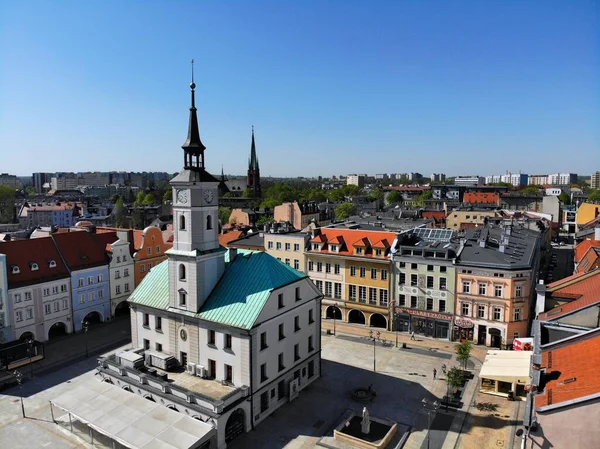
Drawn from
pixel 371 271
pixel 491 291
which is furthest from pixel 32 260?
pixel 491 291

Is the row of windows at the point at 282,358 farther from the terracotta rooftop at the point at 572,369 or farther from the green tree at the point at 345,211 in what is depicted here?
the green tree at the point at 345,211

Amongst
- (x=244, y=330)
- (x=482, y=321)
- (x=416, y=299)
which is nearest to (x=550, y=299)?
(x=482, y=321)

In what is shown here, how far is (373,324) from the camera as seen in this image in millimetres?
61406

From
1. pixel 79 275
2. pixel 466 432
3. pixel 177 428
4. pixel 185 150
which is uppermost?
pixel 185 150

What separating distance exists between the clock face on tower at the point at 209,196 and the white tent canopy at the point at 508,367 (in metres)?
29.5

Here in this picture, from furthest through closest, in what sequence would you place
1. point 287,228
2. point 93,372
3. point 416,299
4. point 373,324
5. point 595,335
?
point 287,228, point 373,324, point 416,299, point 93,372, point 595,335

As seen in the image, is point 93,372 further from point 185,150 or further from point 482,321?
point 482,321

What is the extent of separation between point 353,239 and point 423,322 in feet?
47.4

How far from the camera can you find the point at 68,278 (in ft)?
191

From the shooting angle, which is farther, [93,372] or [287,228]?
[287,228]

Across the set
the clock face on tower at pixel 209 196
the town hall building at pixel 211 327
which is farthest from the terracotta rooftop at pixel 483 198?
the clock face on tower at pixel 209 196

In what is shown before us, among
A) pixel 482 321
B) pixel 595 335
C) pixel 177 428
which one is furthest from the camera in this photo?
pixel 482 321

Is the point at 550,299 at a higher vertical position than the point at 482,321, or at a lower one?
higher

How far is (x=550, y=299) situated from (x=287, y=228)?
44274 millimetres
